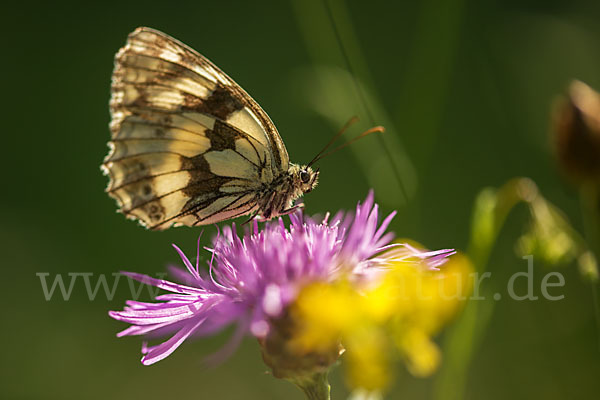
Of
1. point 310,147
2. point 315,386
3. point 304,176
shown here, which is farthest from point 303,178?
point 310,147

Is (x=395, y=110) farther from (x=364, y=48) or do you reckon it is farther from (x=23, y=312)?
(x=23, y=312)

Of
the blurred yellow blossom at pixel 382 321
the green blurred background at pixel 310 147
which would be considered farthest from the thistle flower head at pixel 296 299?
the green blurred background at pixel 310 147

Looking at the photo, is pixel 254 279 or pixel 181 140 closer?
pixel 254 279

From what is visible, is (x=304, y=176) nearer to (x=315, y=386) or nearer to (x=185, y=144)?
(x=185, y=144)

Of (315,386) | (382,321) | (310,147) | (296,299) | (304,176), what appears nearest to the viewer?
(382,321)

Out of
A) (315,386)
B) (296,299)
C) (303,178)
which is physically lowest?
(315,386)

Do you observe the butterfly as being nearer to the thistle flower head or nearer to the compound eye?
the compound eye

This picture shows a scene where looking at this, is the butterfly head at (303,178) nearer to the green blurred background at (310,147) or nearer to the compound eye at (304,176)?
the compound eye at (304,176)
